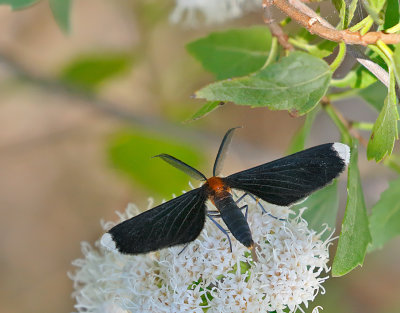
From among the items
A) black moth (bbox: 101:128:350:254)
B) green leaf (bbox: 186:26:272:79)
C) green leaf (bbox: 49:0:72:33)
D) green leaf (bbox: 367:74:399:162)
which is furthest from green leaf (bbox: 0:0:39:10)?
green leaf (bbox: 367:74:399:162)

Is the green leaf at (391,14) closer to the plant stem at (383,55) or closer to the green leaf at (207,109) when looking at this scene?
the plant stem at (383,55)

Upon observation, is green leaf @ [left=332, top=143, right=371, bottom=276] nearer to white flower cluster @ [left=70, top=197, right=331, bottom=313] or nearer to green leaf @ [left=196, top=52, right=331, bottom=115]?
white flower cluster @ [left=70, top=197, right=331, bottom=313]

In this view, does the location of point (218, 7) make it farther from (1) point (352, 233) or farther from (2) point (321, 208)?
(1) point (352, 233)

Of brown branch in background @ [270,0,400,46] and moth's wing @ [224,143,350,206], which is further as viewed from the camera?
moth's wing @ [224,143,350,206]

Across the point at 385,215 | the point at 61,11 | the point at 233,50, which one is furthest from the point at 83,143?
the point at 385,215

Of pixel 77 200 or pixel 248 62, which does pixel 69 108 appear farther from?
pixel 248 62

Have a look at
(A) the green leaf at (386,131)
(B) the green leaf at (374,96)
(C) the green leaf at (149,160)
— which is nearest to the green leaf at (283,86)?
(A) the green leaf at (386,131)
